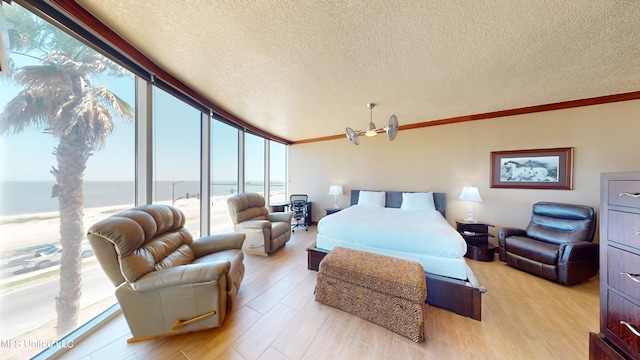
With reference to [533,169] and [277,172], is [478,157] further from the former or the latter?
[277,172]

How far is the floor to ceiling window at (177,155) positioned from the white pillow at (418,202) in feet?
13.2

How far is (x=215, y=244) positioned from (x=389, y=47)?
2.94 m

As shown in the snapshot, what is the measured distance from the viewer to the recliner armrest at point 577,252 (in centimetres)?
224

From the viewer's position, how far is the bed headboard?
12.6ft

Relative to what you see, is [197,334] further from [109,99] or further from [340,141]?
[340,141]

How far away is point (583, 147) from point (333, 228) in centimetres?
421

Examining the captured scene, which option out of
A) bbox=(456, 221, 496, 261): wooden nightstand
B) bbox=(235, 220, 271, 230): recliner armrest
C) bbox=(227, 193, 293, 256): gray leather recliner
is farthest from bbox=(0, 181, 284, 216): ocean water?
bbox=(456, 221, 496, 261): wooden nightstand

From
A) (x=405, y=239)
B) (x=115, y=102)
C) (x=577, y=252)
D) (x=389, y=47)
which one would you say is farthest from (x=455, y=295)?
(x=115, y=102)

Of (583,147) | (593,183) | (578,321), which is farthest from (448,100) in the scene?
(578,321)

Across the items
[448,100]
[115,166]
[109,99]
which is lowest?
[115,166]

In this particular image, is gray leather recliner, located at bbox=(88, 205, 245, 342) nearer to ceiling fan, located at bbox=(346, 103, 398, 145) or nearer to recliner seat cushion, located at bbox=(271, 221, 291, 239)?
recliner seat cushion, located at bbox=(271, 221, 291, 239)

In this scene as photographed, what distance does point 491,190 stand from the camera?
11.4 feet

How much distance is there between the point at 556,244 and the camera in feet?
8.40

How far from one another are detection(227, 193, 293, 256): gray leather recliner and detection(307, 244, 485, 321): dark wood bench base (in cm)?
241
